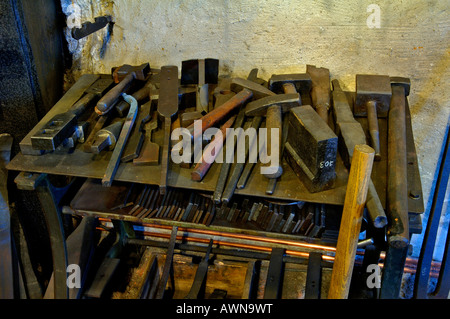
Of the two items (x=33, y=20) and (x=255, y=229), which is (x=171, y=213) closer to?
(x=255, y=229)

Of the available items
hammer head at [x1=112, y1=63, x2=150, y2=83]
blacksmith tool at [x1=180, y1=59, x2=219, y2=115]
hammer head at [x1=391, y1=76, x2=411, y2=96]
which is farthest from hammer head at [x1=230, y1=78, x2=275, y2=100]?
hammer head at [x1=391, y1=76, x2=411, y2=96]

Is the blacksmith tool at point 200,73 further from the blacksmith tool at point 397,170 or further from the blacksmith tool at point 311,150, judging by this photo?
the blacksmith tool at point 397,170

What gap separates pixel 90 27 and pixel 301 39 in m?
1.07

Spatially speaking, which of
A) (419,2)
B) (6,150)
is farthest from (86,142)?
(419,2)


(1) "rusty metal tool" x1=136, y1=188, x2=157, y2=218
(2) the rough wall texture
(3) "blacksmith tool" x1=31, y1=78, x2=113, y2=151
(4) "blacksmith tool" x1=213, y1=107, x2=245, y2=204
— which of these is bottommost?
(1) "rusty metal tool" x1=136, y1=188, x2=157, y2=218

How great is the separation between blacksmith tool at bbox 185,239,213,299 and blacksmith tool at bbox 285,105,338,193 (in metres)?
0.79

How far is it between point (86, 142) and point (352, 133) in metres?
1.09

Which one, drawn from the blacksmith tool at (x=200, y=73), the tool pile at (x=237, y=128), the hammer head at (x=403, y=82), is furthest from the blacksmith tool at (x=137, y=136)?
the hammer head at (x=403, y=82)

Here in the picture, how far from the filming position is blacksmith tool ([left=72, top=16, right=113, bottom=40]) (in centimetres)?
193

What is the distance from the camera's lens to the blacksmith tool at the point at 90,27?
1.93 metres

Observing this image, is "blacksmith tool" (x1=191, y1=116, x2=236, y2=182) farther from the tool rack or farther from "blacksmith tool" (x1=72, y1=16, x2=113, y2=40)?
"blacksmith tool" (x1=72, y1=16, x2=113, y2=40)

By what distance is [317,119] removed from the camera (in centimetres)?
153

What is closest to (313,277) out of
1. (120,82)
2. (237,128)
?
(237,128)

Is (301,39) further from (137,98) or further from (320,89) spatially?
(137,98)
